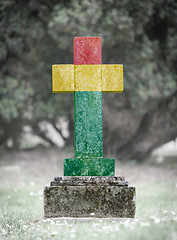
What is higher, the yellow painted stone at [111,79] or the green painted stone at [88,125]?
the yellow painted stone at [111,79]

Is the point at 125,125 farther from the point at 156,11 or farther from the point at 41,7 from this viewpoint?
the point at 41,7

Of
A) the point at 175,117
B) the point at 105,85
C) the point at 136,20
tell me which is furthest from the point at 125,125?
the point at 105,85

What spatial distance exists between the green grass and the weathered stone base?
16cm

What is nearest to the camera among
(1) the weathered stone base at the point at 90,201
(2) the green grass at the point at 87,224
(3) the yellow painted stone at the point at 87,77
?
(2) the green grass at the point at 87,224

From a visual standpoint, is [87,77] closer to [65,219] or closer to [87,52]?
[87,52]

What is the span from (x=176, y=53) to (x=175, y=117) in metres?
2.13

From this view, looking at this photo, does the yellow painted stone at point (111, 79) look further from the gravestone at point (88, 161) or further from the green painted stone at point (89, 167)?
the green painted stone at point (89, 167)

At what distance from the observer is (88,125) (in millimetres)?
5230

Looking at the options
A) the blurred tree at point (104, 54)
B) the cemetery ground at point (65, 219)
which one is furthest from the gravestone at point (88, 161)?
the blurred tree at point (104, 54)

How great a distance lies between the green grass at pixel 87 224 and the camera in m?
3.80

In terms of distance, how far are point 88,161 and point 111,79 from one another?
1.21 meters

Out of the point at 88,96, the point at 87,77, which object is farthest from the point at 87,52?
the point at 88,96

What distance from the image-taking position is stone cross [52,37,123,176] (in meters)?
5.14

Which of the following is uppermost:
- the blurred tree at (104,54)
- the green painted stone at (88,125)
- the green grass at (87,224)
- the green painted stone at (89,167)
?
the blurred tree at (104,54)
